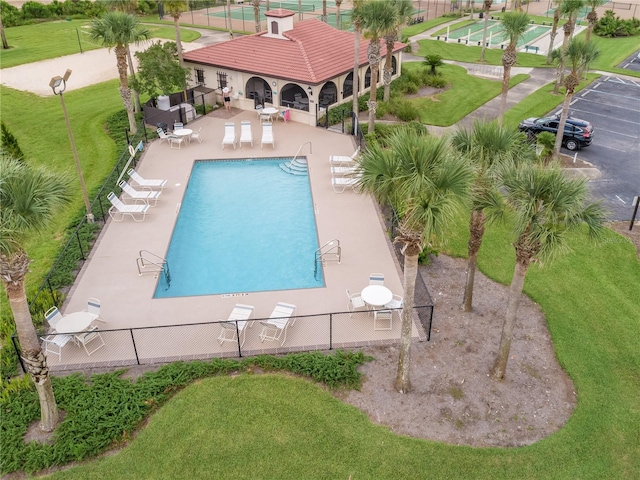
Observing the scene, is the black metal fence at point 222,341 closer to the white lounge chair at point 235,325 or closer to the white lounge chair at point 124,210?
the white lounge chair at point 235,325

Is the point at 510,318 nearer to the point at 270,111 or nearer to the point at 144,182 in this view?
the point at 144,182

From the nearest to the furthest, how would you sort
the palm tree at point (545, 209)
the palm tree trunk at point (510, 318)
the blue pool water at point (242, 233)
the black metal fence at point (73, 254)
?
the palm tree at point (545, 209) < the palm tree trunk at point (510, 318) < the black metal fence at point (73, 254) < the blue pool water at point (242, 233)

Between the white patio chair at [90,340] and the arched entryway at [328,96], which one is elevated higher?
the arched entryway at [328,96]

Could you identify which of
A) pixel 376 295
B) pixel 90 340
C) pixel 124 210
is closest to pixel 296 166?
pixel 124 210

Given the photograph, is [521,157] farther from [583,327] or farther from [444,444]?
[444,444]

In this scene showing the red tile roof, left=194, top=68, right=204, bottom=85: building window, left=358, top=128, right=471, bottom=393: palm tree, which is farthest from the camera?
left=194, top=68, right=204, bottom=85: building window

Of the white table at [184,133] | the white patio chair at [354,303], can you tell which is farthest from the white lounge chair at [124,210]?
the white patio chair at [354,303]

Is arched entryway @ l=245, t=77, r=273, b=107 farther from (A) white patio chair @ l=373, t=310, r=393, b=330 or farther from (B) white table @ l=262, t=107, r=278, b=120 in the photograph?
(A) white patio chair @ l=373, t=310, r=393, b=330

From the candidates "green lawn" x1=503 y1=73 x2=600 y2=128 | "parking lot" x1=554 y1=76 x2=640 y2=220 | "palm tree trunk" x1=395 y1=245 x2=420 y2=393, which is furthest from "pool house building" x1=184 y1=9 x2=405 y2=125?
"palm tree trunk" x1=395 y1=245 x2=420 y2=393
